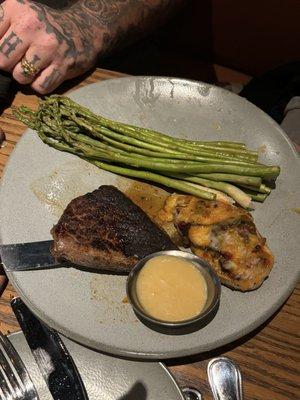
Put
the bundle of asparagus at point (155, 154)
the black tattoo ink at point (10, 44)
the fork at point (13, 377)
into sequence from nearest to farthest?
1. the fork at point (13, 377)
2. the bundle of asparagus at point (155, 154)
3. the black tattoo ink at point (10, 44)

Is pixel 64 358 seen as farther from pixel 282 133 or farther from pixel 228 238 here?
pixel 282 133

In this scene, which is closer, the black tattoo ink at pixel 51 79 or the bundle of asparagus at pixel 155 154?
the bundle of asparagus at pixel 155 154

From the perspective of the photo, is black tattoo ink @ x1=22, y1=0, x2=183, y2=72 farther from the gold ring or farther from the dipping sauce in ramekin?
the dipping sauce in ramekin

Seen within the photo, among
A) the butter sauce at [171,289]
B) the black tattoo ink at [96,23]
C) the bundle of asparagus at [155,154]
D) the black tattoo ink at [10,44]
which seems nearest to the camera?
the butter sauce at [171,289]

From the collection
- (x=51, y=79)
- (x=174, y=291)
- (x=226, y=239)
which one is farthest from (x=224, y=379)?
(x=51, y=79)

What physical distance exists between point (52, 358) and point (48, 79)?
1.88m

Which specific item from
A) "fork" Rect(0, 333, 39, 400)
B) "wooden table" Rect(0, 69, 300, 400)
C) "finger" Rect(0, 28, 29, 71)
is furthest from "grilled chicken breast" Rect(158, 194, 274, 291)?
"finger" Rect(0, 28, 29, 71)

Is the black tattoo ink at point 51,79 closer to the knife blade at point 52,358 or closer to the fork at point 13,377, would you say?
the knife blade at point 52,358

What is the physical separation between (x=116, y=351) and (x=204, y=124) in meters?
1.56

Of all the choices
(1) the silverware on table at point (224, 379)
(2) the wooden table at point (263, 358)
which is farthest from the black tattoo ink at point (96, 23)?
(1) the silverware on table at point (224, 379)

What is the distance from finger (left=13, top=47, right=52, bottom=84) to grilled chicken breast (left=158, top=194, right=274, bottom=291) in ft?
4.53

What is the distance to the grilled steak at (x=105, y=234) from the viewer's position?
244 cm

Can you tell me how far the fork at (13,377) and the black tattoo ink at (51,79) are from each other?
70.3 inches

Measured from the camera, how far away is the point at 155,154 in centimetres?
292
